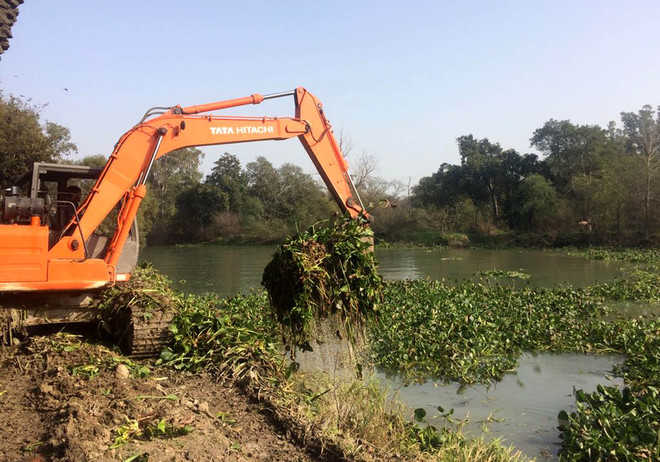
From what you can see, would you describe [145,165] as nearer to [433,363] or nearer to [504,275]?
[433,363]

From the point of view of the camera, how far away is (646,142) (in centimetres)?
3691

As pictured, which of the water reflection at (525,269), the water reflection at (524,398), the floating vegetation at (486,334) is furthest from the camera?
the water reflection at (525,269)

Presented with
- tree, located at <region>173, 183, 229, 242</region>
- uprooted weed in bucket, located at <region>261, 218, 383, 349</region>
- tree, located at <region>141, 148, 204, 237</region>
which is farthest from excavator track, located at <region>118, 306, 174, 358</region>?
tree, located at <region>141, 148, 204, 237</region>

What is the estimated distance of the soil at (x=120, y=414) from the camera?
154 inches

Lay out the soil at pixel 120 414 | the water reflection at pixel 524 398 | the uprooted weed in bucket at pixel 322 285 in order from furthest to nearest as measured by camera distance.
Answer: the water reflection at pixel 524 398
the uprooted weed in bucket at pixel 322 285
the soil at pixel 120 414

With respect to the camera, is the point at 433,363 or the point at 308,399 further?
the point at 433,363

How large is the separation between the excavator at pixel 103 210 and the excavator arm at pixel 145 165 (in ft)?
0.04

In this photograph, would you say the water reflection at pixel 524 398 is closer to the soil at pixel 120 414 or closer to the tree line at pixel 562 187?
the soil at pixel 120 414

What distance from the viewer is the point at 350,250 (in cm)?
569

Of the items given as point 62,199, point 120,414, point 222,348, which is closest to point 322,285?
point 222,348

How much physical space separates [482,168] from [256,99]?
37.2 metres

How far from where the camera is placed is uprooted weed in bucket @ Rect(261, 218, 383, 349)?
5.48 metres

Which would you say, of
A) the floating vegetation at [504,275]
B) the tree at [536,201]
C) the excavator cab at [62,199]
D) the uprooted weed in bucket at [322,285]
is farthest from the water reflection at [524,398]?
the tree at [536,201]

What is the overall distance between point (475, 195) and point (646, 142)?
39.8 ft
